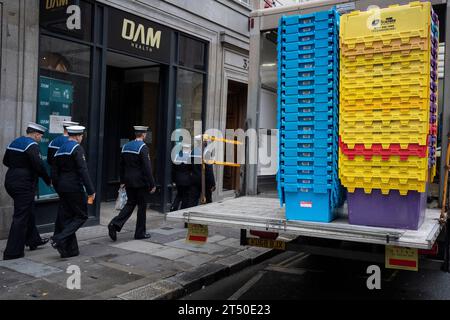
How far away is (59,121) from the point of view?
7.85 m

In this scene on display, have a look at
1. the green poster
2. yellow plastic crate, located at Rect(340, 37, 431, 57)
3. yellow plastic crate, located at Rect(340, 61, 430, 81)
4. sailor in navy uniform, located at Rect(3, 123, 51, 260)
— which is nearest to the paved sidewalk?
sailor in navy uniform, located at Rect(3, 123, 51, 260)

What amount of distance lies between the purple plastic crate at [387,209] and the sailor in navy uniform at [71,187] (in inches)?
145

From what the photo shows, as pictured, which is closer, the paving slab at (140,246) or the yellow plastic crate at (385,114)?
the yellow plastic crate at (385,114)

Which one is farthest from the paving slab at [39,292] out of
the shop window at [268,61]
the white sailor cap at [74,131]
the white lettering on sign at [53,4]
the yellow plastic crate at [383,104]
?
the white lettering on sign at [53,4]

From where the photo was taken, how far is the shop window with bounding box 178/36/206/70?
1077cm

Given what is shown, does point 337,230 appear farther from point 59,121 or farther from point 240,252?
point 59,121

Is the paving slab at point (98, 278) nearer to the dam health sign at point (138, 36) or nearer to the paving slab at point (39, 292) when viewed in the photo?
the paving slab at point (39, 292)

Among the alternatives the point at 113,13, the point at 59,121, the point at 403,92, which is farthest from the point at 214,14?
the point at 403,92

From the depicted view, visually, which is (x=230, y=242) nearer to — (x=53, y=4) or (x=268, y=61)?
(x=268, y=61)

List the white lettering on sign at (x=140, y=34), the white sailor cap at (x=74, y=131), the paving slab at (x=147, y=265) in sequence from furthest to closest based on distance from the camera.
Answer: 1. the white lettering on sign at (x=140, y=34)
2. the white sailor cap at (x=74, y=131)
3. the paving slab at (x=147, y=265)

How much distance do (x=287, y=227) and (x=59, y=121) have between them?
5.04 meters

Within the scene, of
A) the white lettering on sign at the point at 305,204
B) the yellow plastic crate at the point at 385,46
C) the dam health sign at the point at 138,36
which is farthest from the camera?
→ the dam health sign at the point at 138,36

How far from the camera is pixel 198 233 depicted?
5.05 m

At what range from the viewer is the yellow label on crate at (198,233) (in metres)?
5.02
